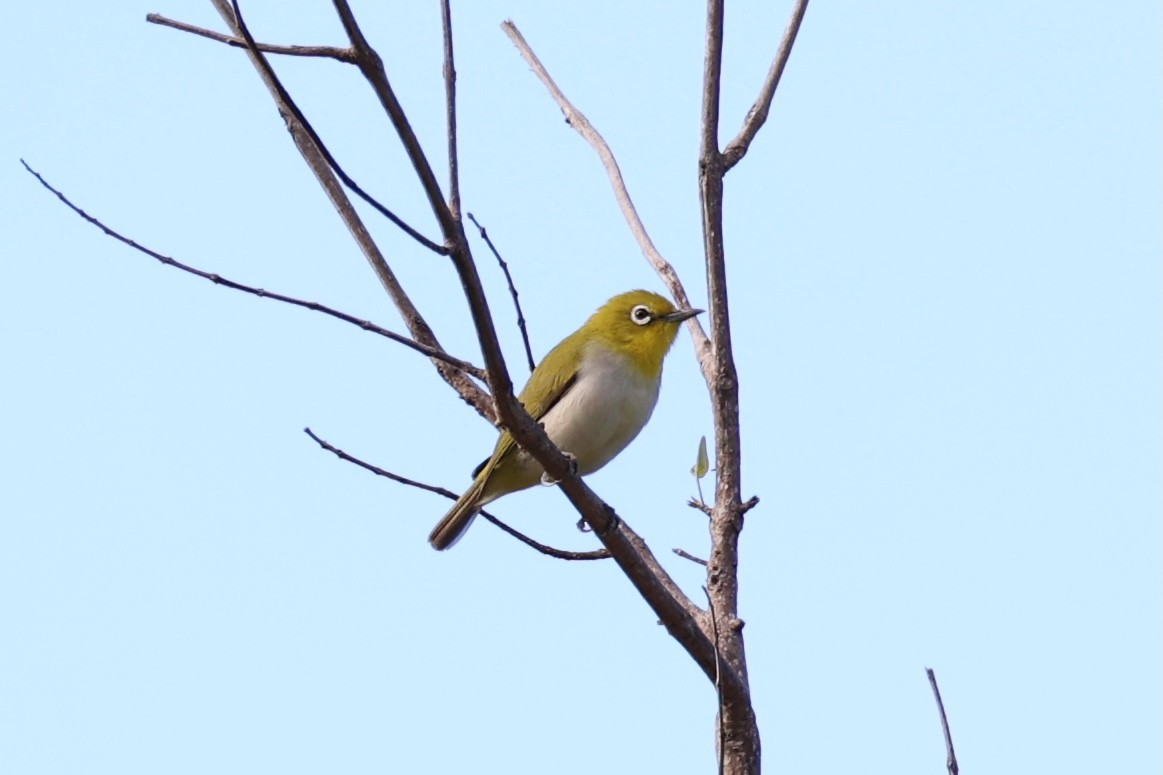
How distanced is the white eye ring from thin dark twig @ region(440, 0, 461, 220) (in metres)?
3.88

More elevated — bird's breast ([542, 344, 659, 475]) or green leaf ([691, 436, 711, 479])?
bird's breast ([542, 344, 659, 475])

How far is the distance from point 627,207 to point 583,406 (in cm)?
137

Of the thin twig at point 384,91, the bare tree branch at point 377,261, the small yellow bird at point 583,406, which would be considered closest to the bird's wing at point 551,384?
the small yellow bird at point 583,406

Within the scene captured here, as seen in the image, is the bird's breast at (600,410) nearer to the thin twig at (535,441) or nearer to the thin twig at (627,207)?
the thin twig at (627,207)

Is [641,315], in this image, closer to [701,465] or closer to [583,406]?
[583,406]

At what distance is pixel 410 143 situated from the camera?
2.94 metres

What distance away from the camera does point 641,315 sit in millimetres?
7469

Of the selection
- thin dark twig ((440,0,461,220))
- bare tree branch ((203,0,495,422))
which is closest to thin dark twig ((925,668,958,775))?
thin dark twig ((440,0,461,220))

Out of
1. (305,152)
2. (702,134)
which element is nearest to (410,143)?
(702,134)

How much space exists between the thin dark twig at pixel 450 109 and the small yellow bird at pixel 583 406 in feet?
9.93

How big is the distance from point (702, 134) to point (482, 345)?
1.44 m

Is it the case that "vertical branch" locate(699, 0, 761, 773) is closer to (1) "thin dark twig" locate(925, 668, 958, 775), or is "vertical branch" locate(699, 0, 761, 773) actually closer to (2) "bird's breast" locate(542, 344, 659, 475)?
(1) "thin dark twig" locate(925, 668, 958, 775)

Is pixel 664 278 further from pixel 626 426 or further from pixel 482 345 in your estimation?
pixel 482 345

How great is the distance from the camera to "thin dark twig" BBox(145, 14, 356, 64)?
296 cm
